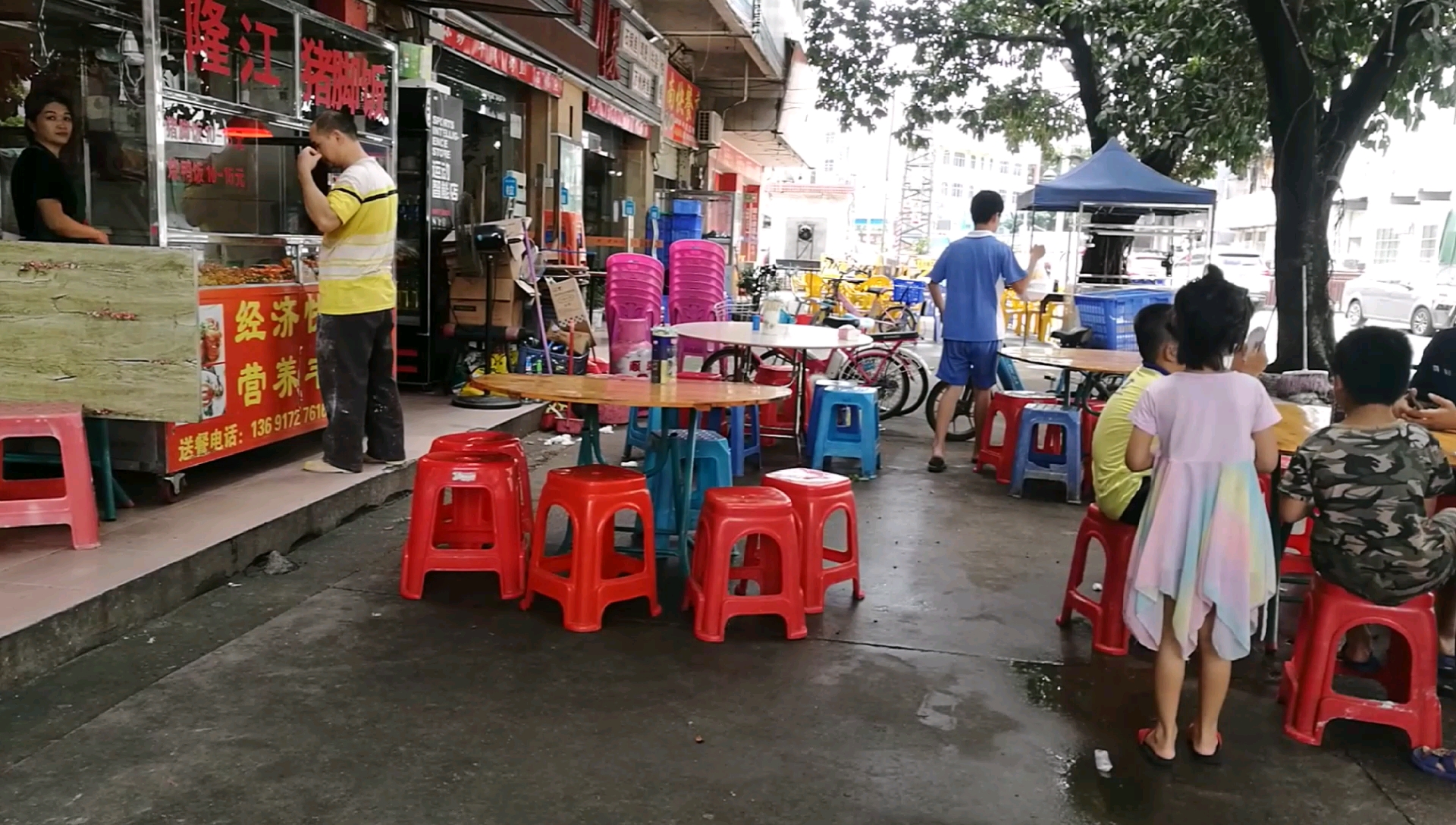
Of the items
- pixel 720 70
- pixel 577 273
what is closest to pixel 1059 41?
pixel 720 70

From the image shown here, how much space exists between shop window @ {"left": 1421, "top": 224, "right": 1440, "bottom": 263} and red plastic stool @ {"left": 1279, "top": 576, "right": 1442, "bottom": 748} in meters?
23.6

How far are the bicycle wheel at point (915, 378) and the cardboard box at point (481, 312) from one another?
3042 millimetres

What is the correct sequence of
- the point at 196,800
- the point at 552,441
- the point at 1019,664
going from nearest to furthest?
the point at 196,800
the point at 1019,664
the point at 552,441

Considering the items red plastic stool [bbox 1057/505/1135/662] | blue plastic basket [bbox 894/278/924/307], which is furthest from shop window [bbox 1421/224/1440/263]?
red plastic stool [bbox 1057/505/1135/662]

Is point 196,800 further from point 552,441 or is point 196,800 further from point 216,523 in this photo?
point 552,441

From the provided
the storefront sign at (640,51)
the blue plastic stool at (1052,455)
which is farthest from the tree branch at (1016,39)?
the blue plastic stool at (1052,455)

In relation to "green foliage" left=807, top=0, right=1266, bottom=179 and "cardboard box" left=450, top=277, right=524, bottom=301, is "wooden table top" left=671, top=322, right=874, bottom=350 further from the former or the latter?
"green foliage" left=807, top=0, right=1266, bottom=179

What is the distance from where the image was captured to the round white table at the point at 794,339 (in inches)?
234

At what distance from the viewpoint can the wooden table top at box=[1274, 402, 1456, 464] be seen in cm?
330

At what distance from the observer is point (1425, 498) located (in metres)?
2.93

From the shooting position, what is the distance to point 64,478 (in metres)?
3.87

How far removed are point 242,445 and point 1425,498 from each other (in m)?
4.65

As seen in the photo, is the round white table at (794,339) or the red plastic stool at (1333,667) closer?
the red plastic stool at (1333,667)

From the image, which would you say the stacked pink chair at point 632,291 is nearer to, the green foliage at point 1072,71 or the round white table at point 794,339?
the round white table at point 794,339
